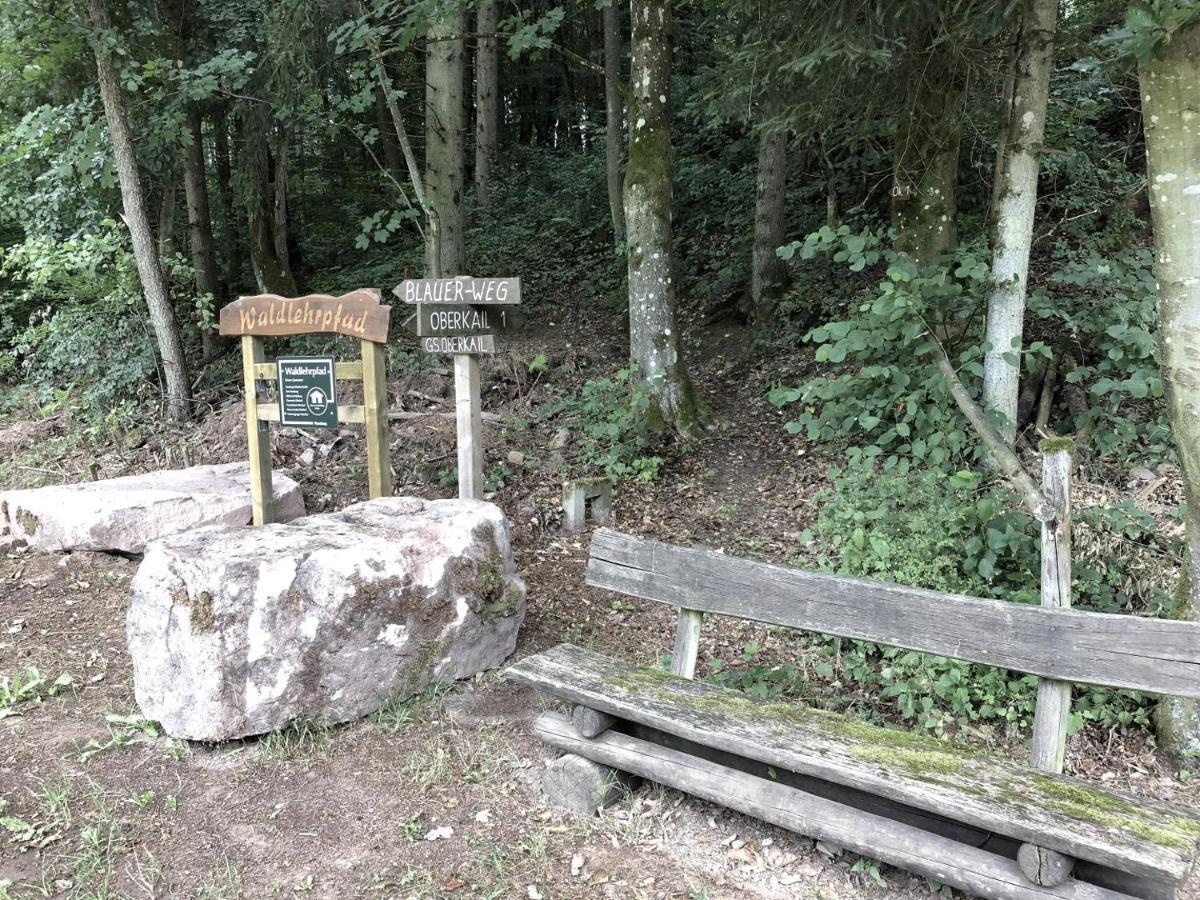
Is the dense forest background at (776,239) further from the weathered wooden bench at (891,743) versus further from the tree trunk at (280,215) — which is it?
the weathered wooden bench at (891,743)

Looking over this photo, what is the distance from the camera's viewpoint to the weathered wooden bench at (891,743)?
2676mm

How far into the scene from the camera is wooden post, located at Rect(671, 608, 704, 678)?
13.4ft

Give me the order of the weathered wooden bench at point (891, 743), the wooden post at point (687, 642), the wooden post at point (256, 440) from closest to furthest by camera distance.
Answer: the weathered wooden bench at point (891, 743) → the wooden post at point (687, 642) → the wooden post at point (256, 440)

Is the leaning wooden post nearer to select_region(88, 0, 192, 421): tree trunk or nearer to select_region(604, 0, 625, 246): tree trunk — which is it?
select_region(88, 0, 192, 421): tree trunk

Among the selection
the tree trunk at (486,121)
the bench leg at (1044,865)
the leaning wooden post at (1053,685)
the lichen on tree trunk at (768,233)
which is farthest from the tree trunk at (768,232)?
the tree trunk at (486,121)

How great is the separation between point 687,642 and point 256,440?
4.01m

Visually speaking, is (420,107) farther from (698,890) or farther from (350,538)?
(698,890)

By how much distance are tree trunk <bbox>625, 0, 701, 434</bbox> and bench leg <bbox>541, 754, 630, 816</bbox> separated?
192 inches

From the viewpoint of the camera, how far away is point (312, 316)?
5.95 meters

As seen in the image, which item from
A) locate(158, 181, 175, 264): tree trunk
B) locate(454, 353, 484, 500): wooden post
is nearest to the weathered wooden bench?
locate(454, 353, 484, 500): wooden post

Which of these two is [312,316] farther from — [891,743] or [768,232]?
[768,232]

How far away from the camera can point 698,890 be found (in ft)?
Answer: 10.3

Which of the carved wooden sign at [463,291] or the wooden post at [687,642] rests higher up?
the carved wooden sign at [463,291]

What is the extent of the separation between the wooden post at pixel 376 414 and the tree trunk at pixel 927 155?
14.9ft
